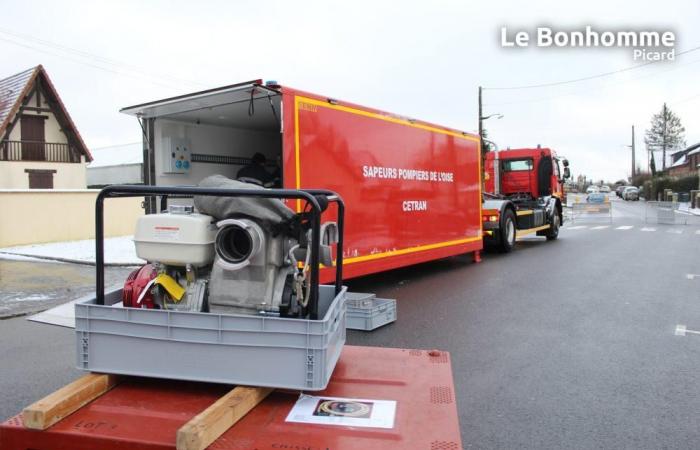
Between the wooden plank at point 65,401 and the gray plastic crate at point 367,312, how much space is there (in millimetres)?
3924

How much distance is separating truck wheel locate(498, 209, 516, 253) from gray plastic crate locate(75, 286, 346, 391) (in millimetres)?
12532

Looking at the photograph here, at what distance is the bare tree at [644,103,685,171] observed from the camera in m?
82.8

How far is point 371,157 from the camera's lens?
860 cm

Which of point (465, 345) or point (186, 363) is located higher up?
point (186, 363)

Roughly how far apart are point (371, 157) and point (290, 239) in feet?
18.7

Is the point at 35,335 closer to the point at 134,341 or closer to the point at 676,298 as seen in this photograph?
the point at 134,341

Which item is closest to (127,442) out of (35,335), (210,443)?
(210,443)

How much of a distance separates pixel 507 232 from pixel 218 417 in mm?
13529

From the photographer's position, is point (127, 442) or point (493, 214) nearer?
point (127, 442)

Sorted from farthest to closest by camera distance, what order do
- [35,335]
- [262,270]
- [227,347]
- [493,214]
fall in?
[493,214]
[35,335]
[262,270]
[227,347]

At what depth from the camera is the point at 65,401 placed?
2.44 m

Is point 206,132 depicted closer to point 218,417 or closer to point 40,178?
point 218,417

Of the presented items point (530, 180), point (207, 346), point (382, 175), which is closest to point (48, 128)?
point (530, 180)

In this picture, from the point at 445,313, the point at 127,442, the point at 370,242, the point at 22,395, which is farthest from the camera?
the point at 370,242
